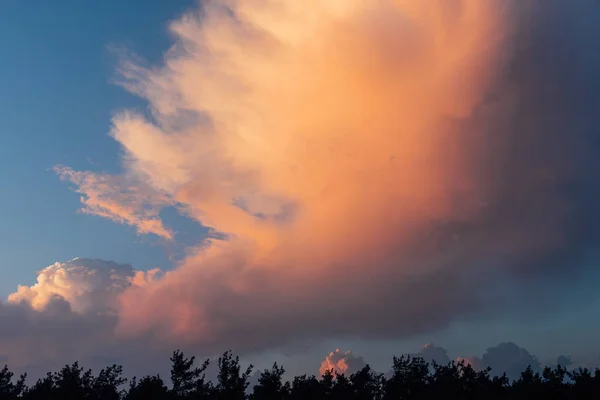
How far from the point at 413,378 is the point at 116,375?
6246 cm

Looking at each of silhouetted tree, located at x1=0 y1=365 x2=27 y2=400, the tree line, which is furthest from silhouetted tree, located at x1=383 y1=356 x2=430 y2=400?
silhouetted tree, located at x1=0 y1=365 x2=27 y2=400

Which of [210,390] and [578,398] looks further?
[210,390]

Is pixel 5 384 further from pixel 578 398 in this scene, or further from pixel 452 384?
pixel 578 398

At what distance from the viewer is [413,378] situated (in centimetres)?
10438

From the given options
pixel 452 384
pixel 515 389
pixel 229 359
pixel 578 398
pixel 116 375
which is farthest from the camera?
pixel 229 359

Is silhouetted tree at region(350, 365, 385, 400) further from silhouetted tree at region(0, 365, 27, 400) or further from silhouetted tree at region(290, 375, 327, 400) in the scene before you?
silhouetted tree at region(0, 365, 27, 400)

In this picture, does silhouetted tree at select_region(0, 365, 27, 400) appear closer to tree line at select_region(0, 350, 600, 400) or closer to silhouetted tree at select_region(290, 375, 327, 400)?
tree line at select_region(0, 350, 600, 400)

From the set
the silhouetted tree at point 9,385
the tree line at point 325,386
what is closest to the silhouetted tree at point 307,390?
the tree line at point 325,386

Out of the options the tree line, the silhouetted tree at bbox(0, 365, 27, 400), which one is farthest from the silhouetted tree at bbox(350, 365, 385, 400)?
the silhouetted tree at bbox(0, 365, 27, 400)

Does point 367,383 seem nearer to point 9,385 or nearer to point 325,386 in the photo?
point 325,386

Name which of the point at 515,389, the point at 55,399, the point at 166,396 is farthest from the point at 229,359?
the point at 515,389

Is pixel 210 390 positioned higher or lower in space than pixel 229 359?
lower

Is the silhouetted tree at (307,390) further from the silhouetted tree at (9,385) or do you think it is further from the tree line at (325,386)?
the silhouetted tree at (9,385)

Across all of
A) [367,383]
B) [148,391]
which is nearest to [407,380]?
[367,383]
